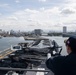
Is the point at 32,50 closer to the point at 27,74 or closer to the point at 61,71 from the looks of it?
the point at 27,74

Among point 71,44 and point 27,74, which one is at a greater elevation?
point 71,44

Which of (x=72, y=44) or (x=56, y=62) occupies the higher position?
(x=72, y=44)

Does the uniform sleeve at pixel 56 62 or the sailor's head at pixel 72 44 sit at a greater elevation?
the sailor's head at pixel 72 44

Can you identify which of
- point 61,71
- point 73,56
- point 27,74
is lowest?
point 27,74

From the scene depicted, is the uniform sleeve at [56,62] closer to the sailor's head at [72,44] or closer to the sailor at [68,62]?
the sailor at [68,62]

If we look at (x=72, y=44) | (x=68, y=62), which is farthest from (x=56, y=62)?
(x=72, y=44)

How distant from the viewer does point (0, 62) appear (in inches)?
798

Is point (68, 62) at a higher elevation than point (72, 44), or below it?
below

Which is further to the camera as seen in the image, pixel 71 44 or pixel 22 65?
pixel 22 65

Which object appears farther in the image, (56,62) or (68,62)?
(56,62)

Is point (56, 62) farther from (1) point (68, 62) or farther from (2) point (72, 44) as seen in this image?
(2) point (72, 44)

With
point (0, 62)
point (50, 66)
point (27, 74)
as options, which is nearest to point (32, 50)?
point (0, 62)

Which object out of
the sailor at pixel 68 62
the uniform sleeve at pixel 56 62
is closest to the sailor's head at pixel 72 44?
the sailor at pixel 68 62

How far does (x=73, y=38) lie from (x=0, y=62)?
57.8ft
